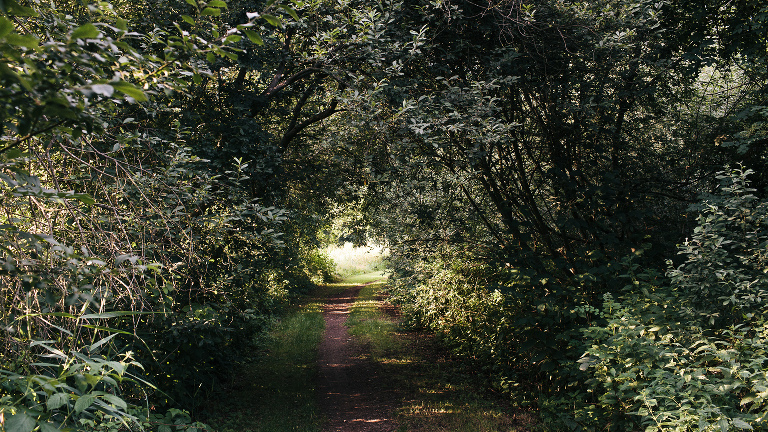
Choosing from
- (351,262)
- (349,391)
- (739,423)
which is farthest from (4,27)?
(351,262)

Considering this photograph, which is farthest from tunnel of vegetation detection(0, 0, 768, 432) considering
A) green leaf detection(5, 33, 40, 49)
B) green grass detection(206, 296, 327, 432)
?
green leaf detection(5, 33, 40, 49)

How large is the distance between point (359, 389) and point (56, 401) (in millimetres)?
6400

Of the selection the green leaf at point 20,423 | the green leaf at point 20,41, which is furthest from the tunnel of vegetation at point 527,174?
the green leaf at point 20,41

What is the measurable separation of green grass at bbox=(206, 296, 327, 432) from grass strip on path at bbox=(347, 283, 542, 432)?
4.49 feet

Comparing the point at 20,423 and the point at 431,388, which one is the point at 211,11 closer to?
the point at 20,423

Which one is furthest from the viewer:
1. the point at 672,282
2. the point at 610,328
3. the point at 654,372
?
the point at 610,328

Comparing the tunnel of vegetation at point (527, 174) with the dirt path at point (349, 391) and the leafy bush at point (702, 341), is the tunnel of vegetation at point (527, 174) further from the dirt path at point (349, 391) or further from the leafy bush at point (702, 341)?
the dirt path at point (349, 391)

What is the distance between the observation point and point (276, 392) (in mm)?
7211

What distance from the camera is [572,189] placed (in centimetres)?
605

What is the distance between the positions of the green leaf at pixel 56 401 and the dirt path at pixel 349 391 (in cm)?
465

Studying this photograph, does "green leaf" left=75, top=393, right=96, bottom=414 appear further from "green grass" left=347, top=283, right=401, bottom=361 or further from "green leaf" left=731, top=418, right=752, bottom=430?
"green grass" left=347, top=283, right=401, bottom=361

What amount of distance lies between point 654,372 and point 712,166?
3.33 metres

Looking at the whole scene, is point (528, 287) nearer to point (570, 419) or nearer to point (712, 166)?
point (570, 419)

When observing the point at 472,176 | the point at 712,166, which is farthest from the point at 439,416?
the point at 712,166
